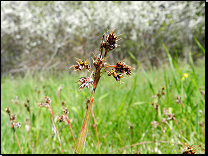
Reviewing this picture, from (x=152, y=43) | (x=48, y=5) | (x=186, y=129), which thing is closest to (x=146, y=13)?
(x=152, y=43)

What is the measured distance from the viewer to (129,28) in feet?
20.9

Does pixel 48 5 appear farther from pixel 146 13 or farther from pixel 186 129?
pixel 186 129

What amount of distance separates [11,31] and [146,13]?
6.04 metres

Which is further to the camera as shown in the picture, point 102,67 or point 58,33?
point 58,33

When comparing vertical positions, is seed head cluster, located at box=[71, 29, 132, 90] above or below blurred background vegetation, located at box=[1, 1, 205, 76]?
below

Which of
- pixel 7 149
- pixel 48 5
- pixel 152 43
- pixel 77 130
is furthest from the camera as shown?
pixel 152 43

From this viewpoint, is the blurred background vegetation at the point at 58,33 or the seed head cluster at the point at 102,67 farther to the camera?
the blurred background vegetation at the point at 58,33

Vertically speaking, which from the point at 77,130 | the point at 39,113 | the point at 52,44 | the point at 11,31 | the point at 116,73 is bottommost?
the point at 77,130

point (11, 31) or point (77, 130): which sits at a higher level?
point (11, 31)

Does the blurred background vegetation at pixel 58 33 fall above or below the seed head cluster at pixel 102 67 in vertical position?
above

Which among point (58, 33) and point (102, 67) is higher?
point (58, 33)

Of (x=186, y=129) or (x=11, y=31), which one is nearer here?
(x=186, y=129)

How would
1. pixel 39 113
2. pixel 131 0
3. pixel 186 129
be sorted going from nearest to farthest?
pixel 186 129 < pixel 39 113 < pixel 131 0

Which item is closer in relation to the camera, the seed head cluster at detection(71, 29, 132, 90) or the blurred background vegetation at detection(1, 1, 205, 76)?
the seed head cluster at detection(71, 29, 132, 90)
